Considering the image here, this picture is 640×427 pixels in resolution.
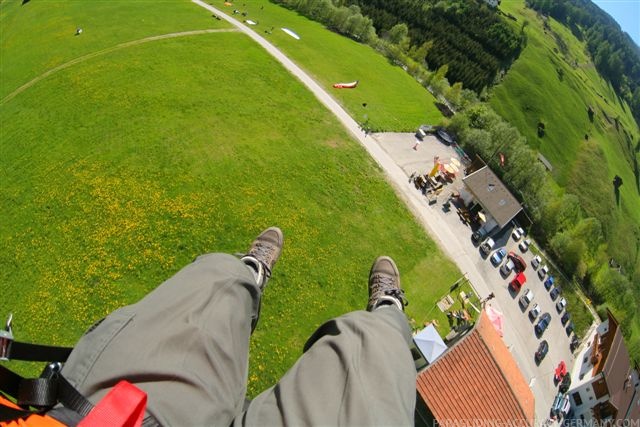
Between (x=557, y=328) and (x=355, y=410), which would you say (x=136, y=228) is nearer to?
(x=355, y=410)

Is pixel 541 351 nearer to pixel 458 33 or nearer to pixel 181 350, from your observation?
pixel 181 350

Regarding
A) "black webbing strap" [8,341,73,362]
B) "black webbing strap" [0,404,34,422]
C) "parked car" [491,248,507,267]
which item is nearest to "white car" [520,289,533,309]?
"parked car" [491,248,507,267]

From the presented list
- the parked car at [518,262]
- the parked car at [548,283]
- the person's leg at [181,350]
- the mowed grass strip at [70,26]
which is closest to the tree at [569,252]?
the parked car at [548,283]

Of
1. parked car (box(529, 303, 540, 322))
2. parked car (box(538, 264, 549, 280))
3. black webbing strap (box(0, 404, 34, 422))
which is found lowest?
parked car (box(529, 303, 540, 322))

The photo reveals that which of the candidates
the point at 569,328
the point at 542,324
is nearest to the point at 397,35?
the point at 569,328

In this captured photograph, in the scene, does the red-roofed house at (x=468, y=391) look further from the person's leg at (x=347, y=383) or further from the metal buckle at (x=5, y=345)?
the metal buckle at (x=5, y=345)

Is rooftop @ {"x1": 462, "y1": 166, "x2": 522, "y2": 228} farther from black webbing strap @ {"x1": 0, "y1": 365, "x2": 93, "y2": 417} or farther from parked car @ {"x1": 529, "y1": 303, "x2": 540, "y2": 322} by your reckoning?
black webbing strap @ {"x1": 0, "y1": 365, "x2": 93, "y2": 417}
